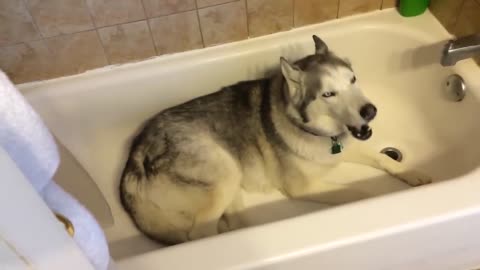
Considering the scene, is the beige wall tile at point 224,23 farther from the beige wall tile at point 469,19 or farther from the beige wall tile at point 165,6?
the beige wall tile at point 469,19

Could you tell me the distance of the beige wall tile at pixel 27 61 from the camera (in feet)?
4.31

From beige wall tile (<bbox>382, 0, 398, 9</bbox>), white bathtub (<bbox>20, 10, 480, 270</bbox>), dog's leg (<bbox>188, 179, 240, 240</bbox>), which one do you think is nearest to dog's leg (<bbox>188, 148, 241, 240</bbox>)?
dog's leg (<bbox>188, 179, 240, 240</bbox>)

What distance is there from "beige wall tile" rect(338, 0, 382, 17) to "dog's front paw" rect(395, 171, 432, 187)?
1.85 feet

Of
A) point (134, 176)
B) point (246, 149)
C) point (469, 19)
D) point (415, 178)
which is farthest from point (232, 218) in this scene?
point (469, 19)

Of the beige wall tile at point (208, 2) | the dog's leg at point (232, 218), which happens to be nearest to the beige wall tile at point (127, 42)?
the beige wall tile at point (208, 2)

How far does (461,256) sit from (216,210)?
67 centimetres

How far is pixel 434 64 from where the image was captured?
140 centimetres

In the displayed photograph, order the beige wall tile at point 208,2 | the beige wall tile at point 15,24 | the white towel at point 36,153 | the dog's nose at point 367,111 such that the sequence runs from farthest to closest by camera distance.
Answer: the beige wall tile at point 208,2
the beige wall tile at point 15,24
the dog's nose at point 367,111
the white towel at point 36,153

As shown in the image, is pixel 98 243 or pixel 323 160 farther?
pixel 323 160

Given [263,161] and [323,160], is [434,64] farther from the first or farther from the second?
[263,161]

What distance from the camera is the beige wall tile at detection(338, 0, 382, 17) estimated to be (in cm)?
143

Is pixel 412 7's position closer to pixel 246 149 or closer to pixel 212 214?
pixel 246 149

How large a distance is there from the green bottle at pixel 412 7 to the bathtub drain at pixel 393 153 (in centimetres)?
46

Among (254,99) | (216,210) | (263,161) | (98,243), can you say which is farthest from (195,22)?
(98,243)
